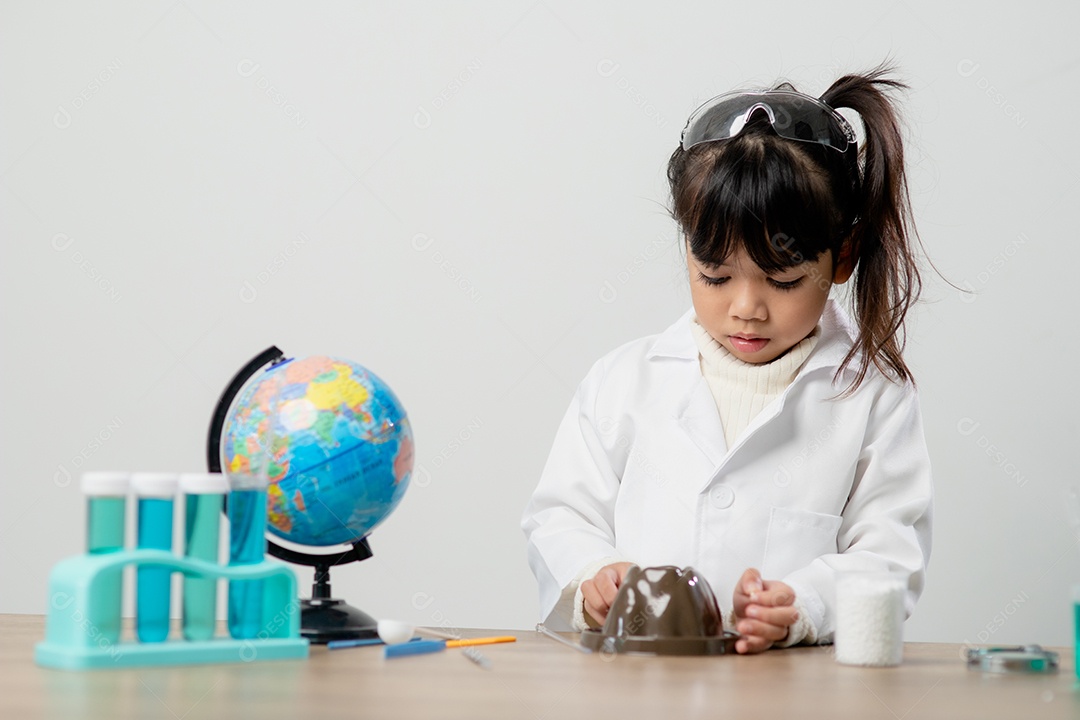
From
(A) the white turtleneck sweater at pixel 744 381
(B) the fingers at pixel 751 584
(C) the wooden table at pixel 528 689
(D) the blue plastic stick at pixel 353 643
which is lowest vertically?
(D) the blue plastic stick at pixel 353 643

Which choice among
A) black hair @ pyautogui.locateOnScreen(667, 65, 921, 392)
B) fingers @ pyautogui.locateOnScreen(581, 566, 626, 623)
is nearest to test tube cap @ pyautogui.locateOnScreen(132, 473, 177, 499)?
fingers @ pyautogui.locateOnScreen(581, 566, 626, 623)

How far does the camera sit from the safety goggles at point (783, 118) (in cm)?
150

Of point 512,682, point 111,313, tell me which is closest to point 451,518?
point 111,313

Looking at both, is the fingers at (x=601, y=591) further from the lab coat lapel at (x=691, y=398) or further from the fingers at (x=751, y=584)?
the lab coat lapel at (x=691, y=398)

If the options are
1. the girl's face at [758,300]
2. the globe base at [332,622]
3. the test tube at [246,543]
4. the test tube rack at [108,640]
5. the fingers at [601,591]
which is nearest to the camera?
the test tube rack at [108,640]

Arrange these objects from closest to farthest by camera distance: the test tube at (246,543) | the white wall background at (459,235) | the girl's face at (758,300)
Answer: the test tube at (246,543) < the girl's face at (758,300) < the white wall background at (459,235)

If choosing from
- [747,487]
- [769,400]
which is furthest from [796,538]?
[769,400]

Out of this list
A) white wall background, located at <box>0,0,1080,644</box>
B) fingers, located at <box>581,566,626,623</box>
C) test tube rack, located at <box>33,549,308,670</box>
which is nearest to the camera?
test tube rack, located at <box>33,549,308,670</box>

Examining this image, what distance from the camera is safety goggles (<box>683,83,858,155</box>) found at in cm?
150

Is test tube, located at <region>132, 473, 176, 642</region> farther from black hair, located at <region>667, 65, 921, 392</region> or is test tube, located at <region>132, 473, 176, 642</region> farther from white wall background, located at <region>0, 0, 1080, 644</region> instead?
white wall background, located at <region>0, 0, 1080, 644</region>

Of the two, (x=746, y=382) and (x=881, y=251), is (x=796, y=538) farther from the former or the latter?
(x=881, y=251)

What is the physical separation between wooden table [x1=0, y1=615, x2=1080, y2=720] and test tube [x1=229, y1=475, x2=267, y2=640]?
58mm

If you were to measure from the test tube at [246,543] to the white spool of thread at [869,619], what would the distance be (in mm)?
569

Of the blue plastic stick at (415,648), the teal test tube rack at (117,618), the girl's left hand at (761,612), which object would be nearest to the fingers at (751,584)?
the girl's left hand at (761,612)
